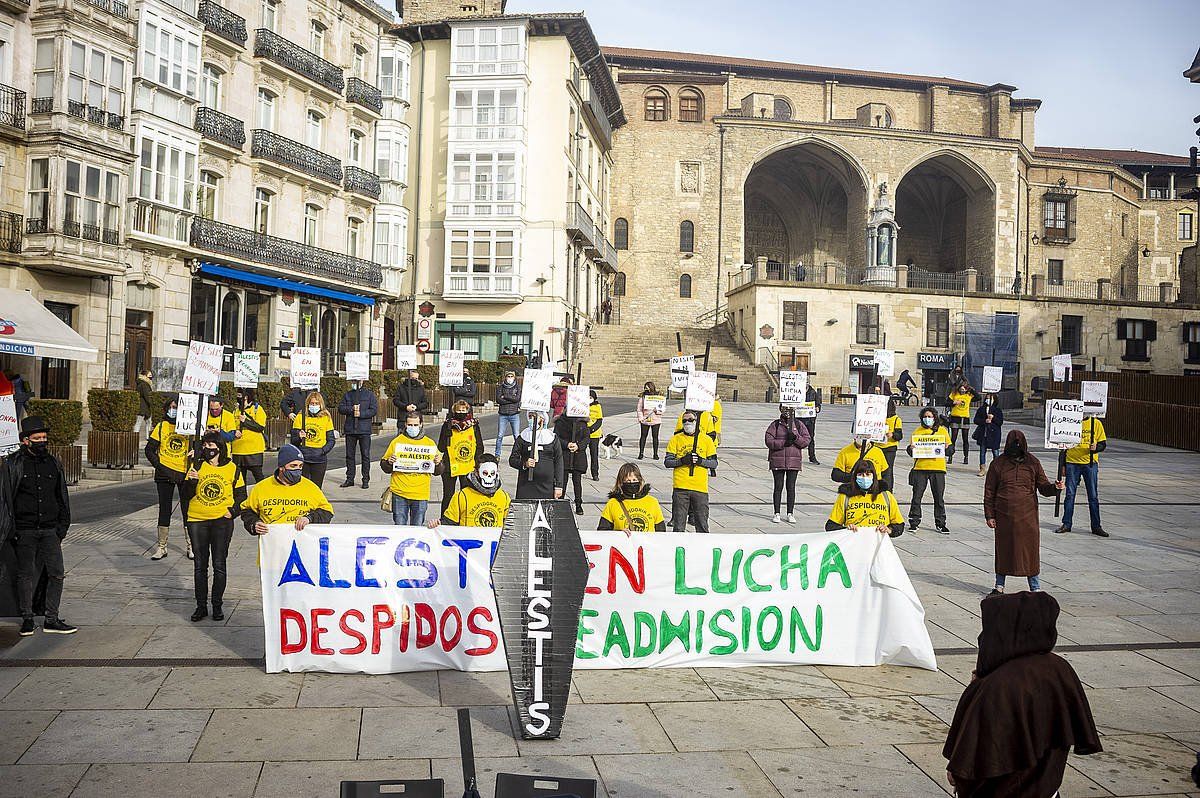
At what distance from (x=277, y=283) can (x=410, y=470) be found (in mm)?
26710

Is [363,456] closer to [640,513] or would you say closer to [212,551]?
[212,551]

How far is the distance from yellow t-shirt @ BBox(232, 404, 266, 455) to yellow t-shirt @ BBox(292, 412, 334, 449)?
1.60ft

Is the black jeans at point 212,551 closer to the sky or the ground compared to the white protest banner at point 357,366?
closer to the ground

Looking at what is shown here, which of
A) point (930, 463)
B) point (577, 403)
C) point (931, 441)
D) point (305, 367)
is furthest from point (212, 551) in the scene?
point (305, 367)

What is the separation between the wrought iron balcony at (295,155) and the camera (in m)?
34.1

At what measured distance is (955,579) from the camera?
36.0 feet

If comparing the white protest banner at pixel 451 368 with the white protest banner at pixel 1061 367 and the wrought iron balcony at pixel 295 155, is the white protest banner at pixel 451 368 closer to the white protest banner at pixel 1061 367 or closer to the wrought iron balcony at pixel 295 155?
the white protest banner at pixel 1061 367

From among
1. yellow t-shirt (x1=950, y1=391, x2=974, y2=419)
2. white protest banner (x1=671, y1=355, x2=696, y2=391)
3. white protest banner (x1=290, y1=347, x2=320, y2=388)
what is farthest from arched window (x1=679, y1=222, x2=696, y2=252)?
white protest banner (x1=290, y1=347, x2=320, y2=388)

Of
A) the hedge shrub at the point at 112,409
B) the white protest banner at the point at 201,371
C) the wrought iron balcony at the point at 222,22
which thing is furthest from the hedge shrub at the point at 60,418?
the wrought iron balcony at the point at 222,22

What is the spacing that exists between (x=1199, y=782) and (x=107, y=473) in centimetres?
1703

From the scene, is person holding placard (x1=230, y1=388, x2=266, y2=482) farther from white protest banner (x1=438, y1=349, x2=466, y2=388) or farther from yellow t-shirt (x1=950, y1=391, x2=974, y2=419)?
yellow t-shirt (x1=950, y1=391, x2=974, y2=419)

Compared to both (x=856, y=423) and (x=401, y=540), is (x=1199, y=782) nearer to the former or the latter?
(x=401, y=540)

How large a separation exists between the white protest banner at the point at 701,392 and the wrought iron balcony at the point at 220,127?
24.1m

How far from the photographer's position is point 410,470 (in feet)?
34.1
